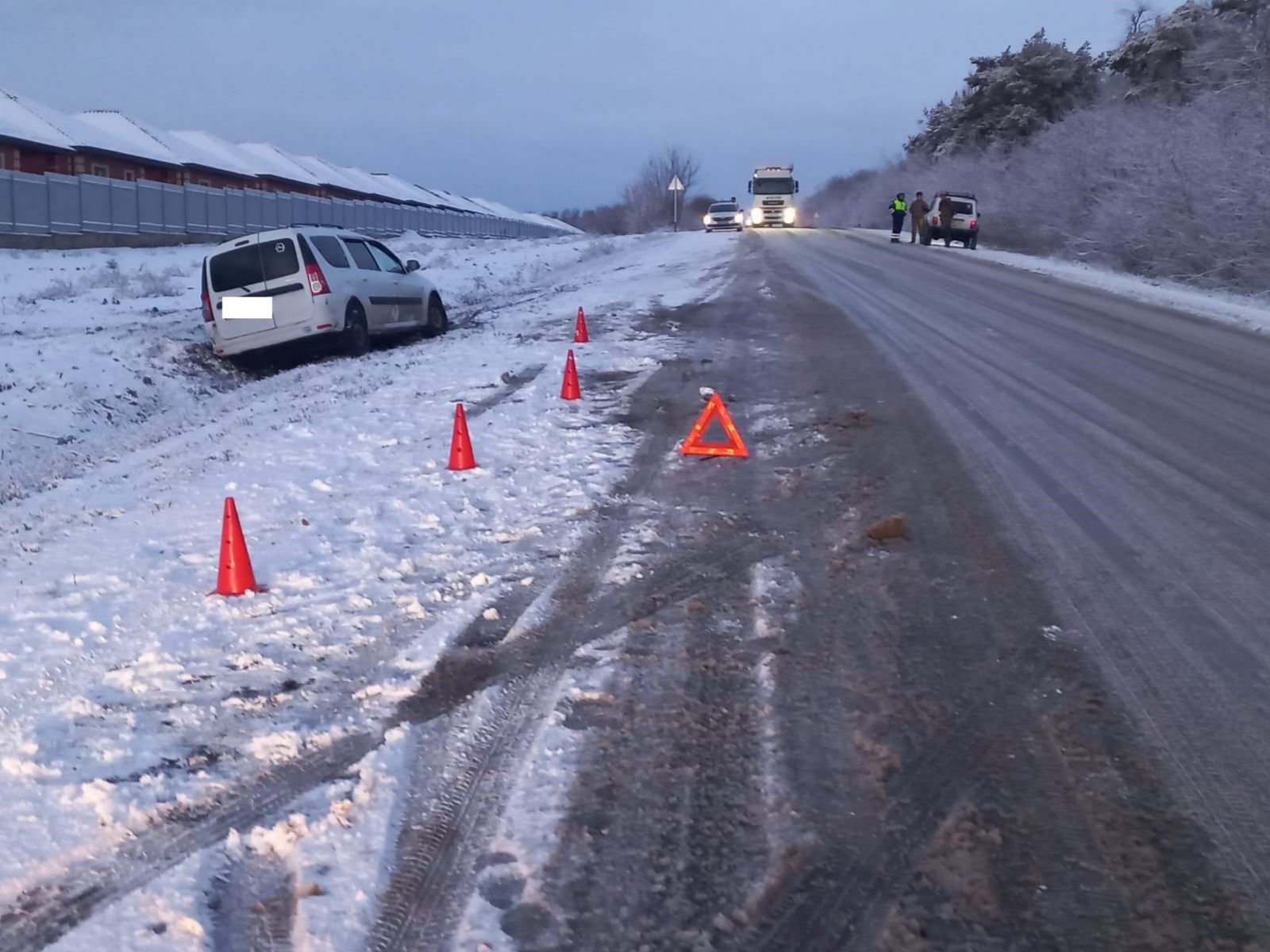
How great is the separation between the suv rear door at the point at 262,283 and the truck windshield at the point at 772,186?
4045cm

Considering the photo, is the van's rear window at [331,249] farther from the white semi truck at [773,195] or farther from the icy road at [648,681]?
the white semi truck at [773,195]

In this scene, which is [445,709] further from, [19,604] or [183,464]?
[183,464]

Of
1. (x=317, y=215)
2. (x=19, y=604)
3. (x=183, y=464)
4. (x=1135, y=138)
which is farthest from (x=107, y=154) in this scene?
(x=19, y=604)

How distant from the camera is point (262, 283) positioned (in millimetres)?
14102

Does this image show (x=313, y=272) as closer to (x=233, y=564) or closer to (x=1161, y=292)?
(x=233, y=564)

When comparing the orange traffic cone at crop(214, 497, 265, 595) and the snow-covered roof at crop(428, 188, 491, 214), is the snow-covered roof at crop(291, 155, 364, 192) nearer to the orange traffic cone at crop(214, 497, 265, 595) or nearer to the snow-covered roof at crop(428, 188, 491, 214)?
the snow-covered roof at crop(428, 188, 491, 214)

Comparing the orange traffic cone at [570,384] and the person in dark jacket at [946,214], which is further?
the person in dark jacket at [946,214]

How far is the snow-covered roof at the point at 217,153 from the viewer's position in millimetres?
54656

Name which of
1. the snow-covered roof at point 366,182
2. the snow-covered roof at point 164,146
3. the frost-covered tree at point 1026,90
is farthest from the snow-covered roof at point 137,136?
the frost-covered tree at point 1026,90

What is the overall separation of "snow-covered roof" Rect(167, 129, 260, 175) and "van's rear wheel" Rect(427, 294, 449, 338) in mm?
39159

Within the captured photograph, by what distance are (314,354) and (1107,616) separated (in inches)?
478

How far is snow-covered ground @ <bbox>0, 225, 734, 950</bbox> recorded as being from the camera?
4031 millimetres

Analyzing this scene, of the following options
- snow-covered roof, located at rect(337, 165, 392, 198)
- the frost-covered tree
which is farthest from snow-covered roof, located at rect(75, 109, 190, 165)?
the frost-covered tree

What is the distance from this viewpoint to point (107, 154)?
44.3m
